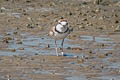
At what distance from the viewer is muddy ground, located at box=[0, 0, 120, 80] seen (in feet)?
37.0

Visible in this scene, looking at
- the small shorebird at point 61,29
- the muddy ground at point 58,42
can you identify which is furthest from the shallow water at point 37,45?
the small shorebird at point 61,29

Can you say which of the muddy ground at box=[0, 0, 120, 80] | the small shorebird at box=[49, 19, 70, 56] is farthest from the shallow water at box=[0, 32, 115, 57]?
the small shorebird at box=[49, 19, 70, 56]

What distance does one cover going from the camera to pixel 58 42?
1534cm

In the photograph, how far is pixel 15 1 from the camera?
2361 centimetres

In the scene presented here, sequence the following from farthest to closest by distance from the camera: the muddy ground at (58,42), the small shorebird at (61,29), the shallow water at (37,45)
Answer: the shallow water at (37,45)
the small shorebird at (61,29)
the muddy ground at (58,42)

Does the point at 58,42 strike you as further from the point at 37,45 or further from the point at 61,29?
the point at 61,29

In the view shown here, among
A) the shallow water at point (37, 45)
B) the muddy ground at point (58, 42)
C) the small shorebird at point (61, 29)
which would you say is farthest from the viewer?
the shallow water at point (37, 45)

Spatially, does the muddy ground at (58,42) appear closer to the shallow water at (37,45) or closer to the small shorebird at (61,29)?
the shallow water at (37,45)

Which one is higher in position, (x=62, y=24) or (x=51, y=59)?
(x=62, y=24)

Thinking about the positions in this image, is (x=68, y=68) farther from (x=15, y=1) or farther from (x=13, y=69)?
(x=15, y=1)

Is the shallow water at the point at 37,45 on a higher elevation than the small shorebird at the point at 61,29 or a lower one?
lower

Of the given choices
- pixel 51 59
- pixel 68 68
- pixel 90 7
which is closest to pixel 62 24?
pixel 51 59

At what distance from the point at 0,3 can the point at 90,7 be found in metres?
4.15

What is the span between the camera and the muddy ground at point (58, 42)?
11.3m
